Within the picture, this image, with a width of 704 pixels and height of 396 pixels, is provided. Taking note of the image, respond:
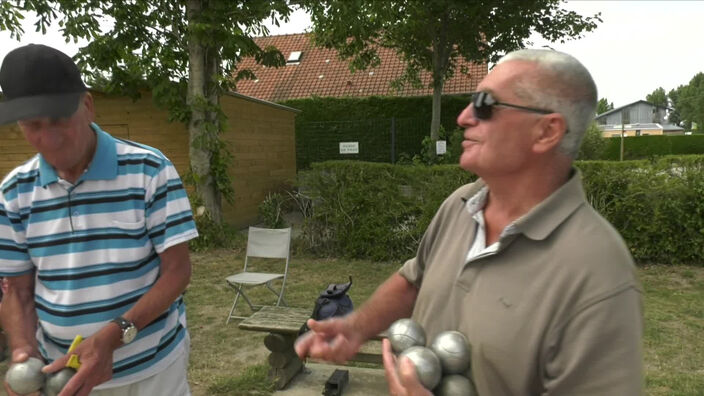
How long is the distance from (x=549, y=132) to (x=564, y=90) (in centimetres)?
12

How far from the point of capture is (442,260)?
170 cm

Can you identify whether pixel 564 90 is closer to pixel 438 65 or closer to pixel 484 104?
pixel 484 104

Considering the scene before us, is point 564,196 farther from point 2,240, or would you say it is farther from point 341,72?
point 341,72

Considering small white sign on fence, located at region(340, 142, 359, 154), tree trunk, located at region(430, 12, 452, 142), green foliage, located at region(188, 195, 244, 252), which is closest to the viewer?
green foliage, located at region(188, 195, 244, 252)

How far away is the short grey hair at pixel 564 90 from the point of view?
1454mm

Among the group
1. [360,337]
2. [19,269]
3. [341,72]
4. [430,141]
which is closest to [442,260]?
[360,337]

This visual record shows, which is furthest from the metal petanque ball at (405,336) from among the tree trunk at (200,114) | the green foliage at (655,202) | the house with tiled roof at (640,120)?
the house with tiled roof at (640,120)

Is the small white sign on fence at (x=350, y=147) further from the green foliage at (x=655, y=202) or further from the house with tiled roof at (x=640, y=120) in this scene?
the house with tiled roof at (x=640, y=120)

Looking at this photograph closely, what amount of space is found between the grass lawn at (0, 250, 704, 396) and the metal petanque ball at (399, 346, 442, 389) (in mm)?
3381

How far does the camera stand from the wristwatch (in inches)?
71.2

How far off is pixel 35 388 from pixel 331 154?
55.6ft

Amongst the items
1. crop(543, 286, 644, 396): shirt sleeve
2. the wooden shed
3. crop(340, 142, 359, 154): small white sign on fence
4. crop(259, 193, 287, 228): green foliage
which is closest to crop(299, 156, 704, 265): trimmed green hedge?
the wooden shed

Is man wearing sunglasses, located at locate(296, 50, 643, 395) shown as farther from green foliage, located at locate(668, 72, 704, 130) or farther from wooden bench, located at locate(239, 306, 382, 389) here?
green foliage, located at locate(668, 72, 704, 130)

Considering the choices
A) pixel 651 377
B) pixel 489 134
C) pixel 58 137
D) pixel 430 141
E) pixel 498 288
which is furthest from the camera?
pixel 430 141
